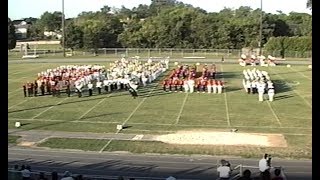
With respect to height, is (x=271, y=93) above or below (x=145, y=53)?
below

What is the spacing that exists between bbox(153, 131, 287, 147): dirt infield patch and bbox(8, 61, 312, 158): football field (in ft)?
0.93

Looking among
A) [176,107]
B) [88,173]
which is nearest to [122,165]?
[88,173]

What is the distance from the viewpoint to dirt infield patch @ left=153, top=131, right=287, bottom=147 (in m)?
11.1

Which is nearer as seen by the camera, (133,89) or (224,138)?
(224,138)

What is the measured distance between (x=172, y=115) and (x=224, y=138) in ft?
11.3

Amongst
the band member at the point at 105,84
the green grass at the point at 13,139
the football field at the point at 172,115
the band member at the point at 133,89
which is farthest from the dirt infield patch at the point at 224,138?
the band member at the point at 105,84

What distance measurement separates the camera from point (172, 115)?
14.9m

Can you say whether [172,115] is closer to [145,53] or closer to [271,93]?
[271,93]

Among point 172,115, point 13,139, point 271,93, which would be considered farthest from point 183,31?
point 13,139

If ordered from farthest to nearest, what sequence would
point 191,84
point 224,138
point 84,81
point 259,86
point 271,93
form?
point 84,81 → point 191,84 → point 259,86 → point 271,93 → point 224,138

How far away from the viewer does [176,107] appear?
16.1 meters

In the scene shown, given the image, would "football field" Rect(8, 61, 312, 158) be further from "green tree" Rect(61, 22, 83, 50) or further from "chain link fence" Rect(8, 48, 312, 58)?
"green tree" Rect(61, 22, 83, 50)

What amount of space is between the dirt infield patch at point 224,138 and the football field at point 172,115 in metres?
0.28
